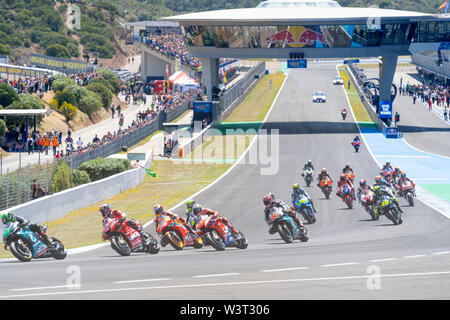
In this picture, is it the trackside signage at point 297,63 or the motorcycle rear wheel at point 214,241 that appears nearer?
the motorcycle rear wheel at point 214,241

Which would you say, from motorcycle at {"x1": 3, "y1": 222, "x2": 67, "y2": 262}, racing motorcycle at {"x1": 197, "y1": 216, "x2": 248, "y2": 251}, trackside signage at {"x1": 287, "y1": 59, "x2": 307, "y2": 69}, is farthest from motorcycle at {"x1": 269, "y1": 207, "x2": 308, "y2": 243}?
trackside signage at {"x1": 287, "y1": 59, "x2": 307, "y2": 69}

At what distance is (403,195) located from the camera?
29.6 m

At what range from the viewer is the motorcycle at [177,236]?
2025 cm

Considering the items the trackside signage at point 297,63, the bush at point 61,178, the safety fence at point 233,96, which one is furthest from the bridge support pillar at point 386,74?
the bush at point 61,178

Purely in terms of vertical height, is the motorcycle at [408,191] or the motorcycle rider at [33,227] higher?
the motorcycle rider at [33,227]

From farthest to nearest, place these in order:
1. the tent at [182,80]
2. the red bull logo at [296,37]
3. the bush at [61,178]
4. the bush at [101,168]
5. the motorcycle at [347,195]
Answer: the tent at [182,80], the red bull logo at [296,37], the bush at [101,168], the bush at [61,178], the motorcycle at [347,195]

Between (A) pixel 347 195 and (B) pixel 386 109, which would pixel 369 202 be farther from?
(B) pixel 386 109

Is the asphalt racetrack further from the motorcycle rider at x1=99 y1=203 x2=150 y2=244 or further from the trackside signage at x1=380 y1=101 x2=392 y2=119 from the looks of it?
the trackside signage at x1=380 y1=101 x2=392 y2=119

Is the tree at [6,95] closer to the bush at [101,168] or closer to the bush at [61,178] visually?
the bush at [101,168]

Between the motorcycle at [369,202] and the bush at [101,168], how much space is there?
1566cm

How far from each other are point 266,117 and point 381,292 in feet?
192

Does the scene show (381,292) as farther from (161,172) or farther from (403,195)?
(161,172)

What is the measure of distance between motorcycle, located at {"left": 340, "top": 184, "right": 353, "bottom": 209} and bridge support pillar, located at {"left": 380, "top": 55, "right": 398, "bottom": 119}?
40.2 m
